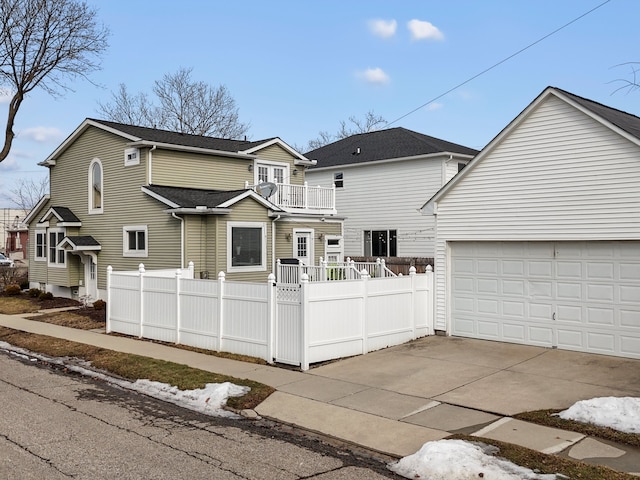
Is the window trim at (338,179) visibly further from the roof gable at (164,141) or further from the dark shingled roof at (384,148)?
the roof gable at (164,141)

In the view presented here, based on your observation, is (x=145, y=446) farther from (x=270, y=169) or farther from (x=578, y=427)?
(x=270, y=169)

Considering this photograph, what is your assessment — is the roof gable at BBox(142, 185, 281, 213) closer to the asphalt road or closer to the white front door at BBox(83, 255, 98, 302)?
the white front door at BBox(83, 255, 98, 302)

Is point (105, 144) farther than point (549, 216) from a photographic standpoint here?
Yes

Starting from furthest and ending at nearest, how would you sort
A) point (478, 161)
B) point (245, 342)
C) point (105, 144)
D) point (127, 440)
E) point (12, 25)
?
point (12, 25), point (105, 144), point (478, 161), point (245, 342), point (127, 440)

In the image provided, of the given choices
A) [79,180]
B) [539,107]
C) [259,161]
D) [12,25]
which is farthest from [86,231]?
[539,107]

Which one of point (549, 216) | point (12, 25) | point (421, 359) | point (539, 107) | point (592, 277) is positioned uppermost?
point (12, 25)

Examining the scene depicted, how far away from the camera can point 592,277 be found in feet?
38.8

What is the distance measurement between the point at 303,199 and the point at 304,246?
2.13m

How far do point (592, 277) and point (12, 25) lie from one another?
91.0 ft

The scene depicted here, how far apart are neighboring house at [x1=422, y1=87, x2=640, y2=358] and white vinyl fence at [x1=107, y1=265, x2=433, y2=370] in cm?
123

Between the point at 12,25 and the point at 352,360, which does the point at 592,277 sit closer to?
the point at 352,360

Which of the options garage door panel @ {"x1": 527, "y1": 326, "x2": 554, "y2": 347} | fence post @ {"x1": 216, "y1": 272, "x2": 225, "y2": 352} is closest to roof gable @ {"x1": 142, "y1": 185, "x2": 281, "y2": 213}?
fence post @ {"x1": 216, "y1": 272, "x2": 225, "y2": 352}

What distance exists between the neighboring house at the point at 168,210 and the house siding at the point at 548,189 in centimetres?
829

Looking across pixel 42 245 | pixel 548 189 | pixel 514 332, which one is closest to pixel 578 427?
pixel 514 332
